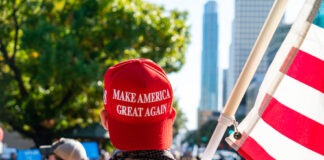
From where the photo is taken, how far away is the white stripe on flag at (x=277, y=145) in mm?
2453

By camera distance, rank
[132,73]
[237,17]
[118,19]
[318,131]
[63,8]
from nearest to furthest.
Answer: [132,73]
[318,131]
[118,19]
[63,8]
[237,17]

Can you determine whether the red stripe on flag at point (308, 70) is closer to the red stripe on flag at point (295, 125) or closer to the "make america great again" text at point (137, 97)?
the red stripe on flag at point (295, 125)

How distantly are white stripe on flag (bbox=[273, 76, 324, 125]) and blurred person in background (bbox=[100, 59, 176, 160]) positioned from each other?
0.93 metres

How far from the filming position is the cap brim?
1765mm

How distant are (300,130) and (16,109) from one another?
19.8 meters

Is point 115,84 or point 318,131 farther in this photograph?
point 318,131

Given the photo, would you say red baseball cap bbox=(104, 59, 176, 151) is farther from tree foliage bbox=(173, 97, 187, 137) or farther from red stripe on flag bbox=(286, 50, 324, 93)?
tree foliage bbox=(173, 97, 187, 137)

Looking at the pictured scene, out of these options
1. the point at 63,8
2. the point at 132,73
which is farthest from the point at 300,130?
the point at 63,8

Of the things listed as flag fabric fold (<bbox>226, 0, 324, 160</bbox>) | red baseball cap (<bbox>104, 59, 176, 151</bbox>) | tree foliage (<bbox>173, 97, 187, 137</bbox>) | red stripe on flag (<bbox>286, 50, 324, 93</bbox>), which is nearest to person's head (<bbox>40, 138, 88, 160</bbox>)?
flag fabric fold (<bbox>226, 0, 324, 160</bbox>)

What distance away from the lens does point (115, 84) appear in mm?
1756

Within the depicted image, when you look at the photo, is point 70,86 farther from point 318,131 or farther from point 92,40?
point 318,131

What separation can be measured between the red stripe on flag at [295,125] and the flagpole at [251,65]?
0.24m

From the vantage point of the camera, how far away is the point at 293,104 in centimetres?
250

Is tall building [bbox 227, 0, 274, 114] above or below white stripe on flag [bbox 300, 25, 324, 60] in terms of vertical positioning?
below
